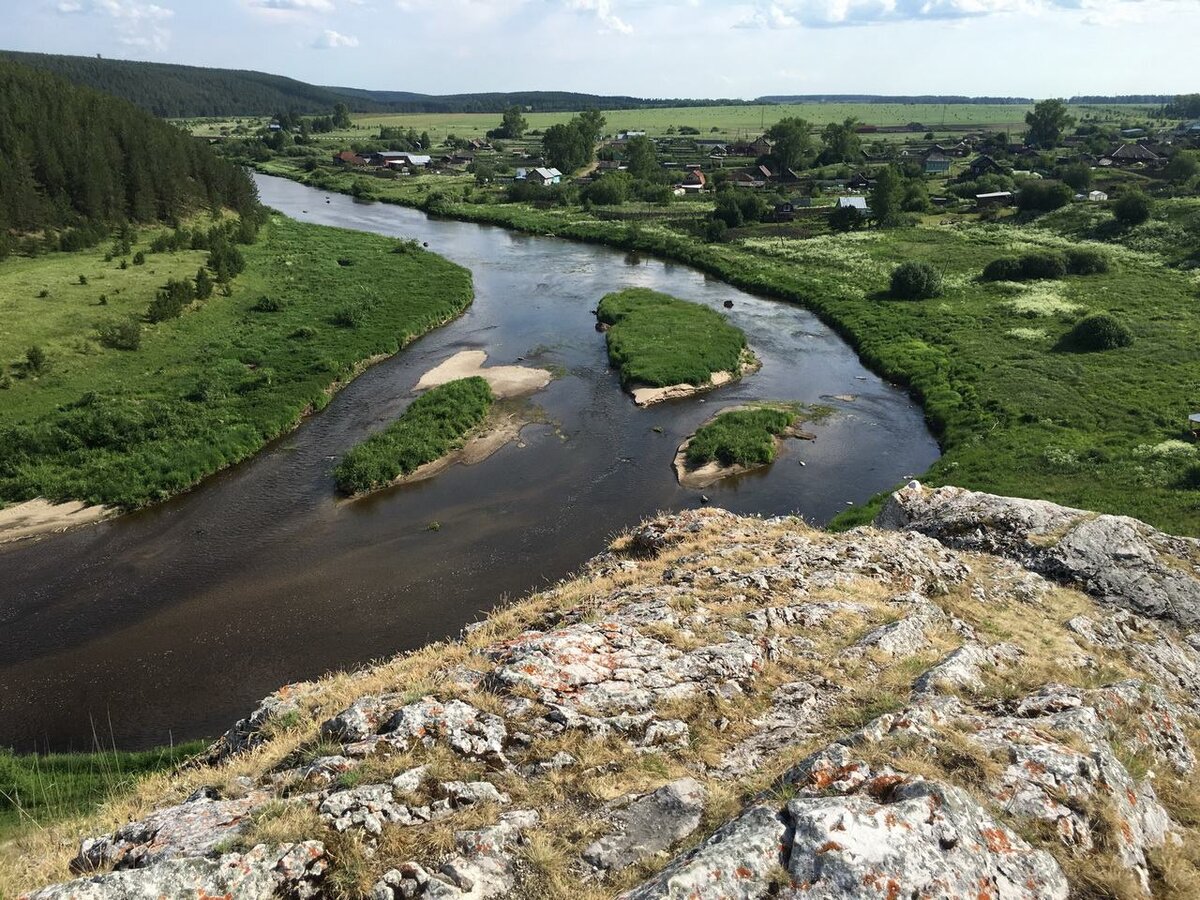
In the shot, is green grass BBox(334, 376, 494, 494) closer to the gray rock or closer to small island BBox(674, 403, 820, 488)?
small island BBox(674, 403, 820, 488)

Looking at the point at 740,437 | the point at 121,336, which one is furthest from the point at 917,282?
the point at 121,336

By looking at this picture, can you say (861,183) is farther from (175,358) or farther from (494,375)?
(175,358)

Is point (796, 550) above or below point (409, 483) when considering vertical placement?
above

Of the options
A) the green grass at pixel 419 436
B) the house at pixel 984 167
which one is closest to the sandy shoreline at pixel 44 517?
the green grass at pixel 419 436

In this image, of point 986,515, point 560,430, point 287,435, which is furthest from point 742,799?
point 287,435

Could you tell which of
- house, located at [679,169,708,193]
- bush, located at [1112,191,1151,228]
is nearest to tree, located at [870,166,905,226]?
bush, located at [1112,191,1151,228]

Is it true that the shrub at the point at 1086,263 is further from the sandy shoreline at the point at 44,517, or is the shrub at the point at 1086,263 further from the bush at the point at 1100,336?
the sandy shoreline at the point at 44,517

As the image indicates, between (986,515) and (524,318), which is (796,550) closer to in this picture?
(986,515)
